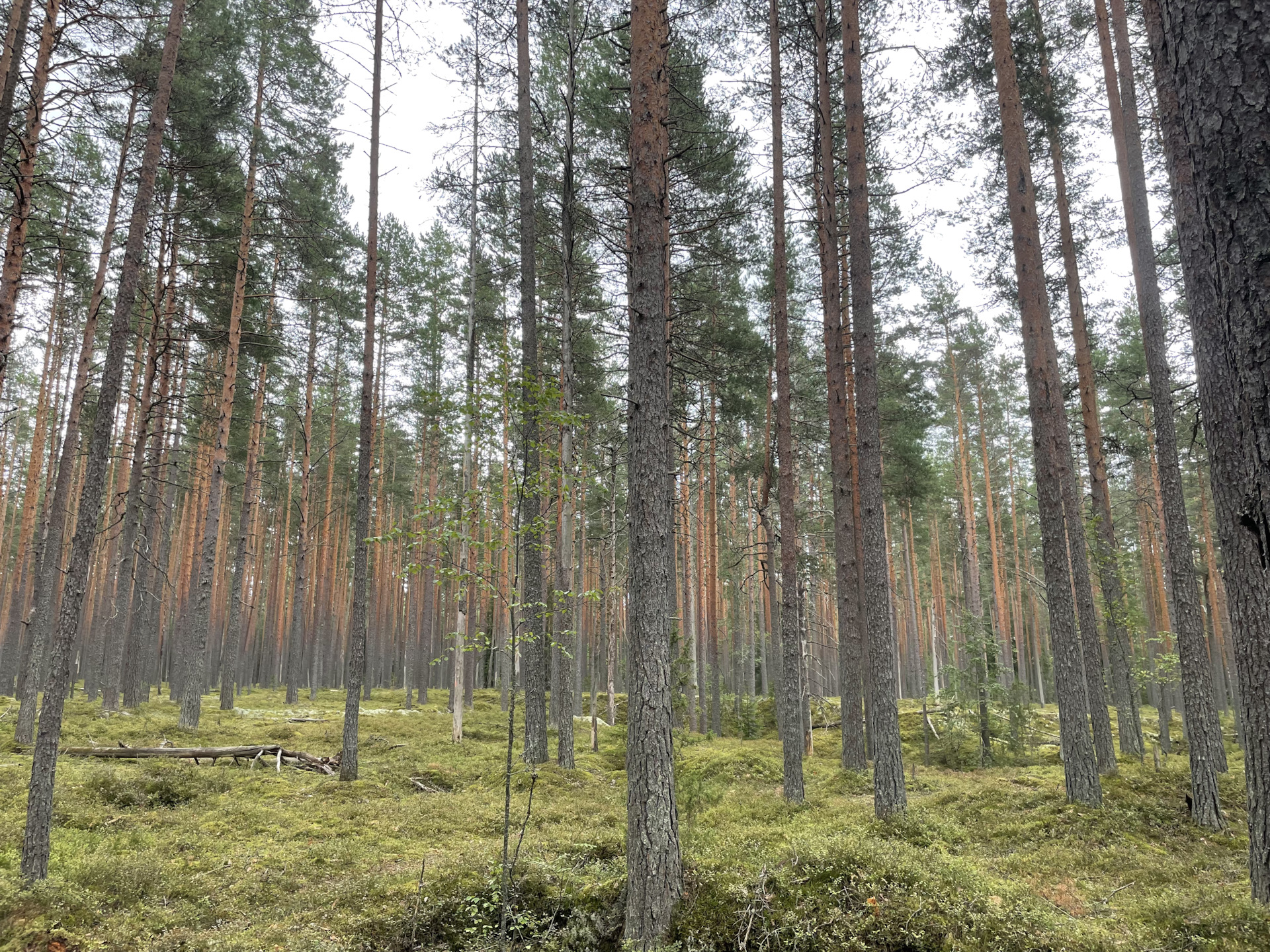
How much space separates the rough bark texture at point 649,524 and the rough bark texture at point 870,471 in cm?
368

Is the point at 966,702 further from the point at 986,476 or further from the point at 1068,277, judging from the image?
the point at 986,476

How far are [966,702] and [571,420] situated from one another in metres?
13.6

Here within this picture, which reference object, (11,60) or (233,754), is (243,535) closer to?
(233,754)

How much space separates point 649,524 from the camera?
5.23 m

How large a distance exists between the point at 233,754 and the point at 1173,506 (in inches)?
598

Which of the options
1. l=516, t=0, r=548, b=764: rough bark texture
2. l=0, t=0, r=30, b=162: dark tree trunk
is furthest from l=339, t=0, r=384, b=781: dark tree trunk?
l=0, t=0, r=30, b=162: dark tree trunk

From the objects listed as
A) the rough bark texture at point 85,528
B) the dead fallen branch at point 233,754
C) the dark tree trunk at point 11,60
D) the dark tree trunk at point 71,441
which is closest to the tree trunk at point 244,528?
the dark tree trunk at point 71,441

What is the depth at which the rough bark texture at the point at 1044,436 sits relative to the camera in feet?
28.1

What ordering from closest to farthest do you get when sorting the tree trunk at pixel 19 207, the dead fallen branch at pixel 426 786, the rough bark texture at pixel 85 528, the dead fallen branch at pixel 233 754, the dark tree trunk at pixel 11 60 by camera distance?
1. the rough bark texture at pixel 85 528
2. the dark tree trunk at pixel 11 60
3. the tree trunk at pixel 19 207
4. the dead fallen branch at pixel 426 786
5. the dead fallen branch at pixel 233 754

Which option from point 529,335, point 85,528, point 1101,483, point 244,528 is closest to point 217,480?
point 244,528

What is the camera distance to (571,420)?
15.9 feet

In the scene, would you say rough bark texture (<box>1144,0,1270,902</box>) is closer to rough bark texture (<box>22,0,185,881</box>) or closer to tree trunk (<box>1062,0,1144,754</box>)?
rough bark texture (<box>22,0,185,881</box>)

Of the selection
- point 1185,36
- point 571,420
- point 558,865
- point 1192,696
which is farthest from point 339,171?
point 1192,696

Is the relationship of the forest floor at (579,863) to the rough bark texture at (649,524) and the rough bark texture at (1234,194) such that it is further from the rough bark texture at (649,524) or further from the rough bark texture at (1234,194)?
the rough bark texture at (1234,194)
